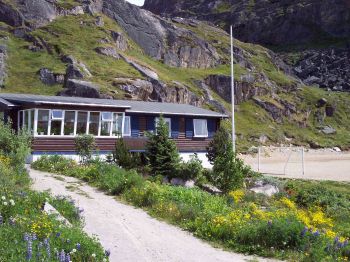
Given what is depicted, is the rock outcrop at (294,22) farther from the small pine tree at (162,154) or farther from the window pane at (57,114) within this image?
the small pine tree at (162,154)

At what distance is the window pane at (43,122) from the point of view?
1123 inches

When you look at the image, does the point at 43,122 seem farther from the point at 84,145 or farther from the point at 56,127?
the point at 84,145

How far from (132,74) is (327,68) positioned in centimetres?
7988

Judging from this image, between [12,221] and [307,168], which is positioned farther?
[307,168]

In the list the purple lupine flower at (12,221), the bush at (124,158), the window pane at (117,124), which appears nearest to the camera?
the purple lupine flower at (12,221)

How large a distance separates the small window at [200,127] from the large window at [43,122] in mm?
13005

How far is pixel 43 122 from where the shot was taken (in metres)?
28.7

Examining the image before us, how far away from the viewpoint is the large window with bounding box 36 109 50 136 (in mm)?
28531

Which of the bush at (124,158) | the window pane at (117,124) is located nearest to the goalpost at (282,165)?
the window pane at (117,124)

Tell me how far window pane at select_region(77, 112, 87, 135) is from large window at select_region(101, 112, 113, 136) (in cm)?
135

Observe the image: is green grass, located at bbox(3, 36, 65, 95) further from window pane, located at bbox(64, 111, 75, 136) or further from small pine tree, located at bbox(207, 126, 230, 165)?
small pine tree, located at bbox(207, 126, 230, 165)

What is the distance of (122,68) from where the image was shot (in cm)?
7306

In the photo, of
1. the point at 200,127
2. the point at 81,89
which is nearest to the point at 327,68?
the point at 81,89

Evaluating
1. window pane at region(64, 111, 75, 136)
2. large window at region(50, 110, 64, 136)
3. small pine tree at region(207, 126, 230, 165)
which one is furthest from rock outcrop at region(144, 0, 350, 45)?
large window at region(50, 110, 64, 136)
